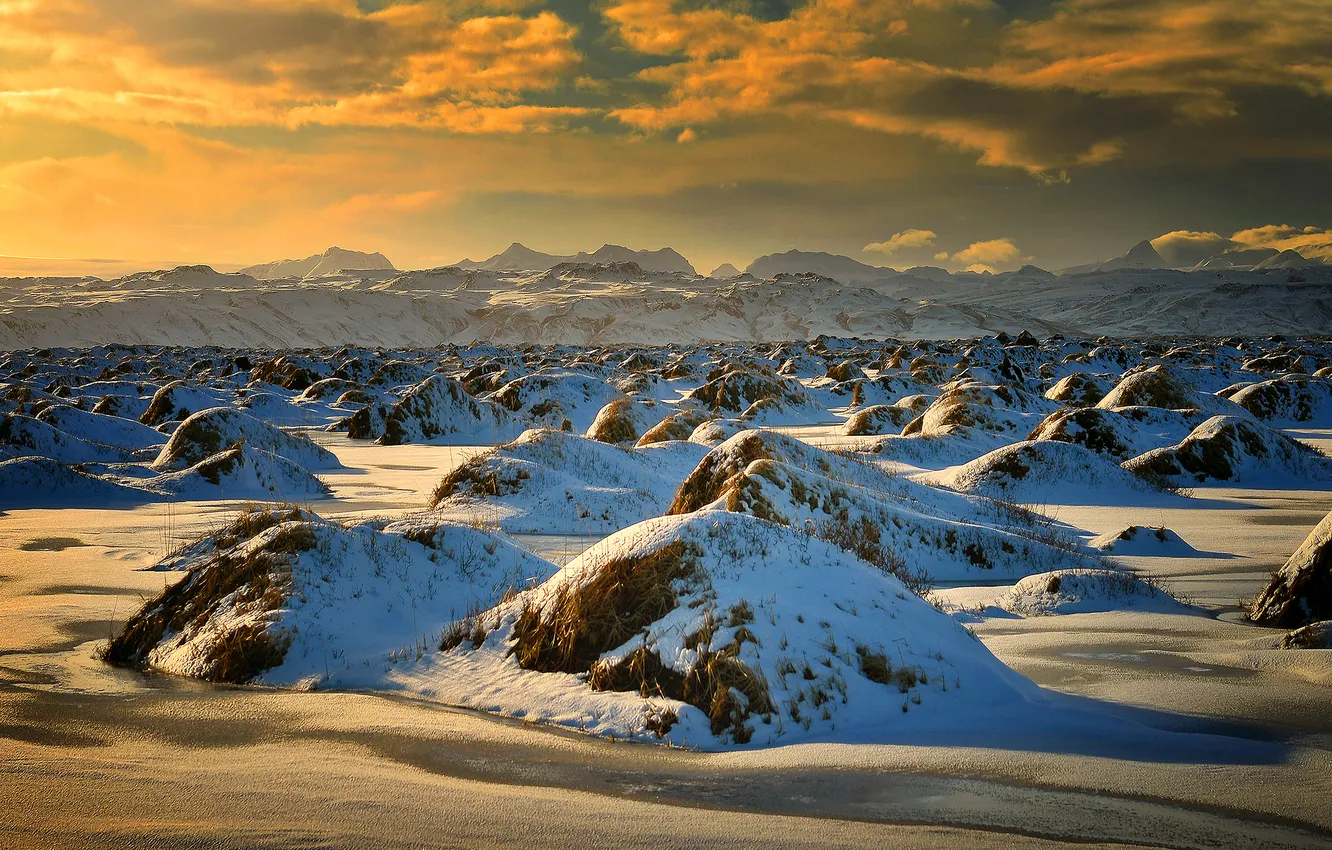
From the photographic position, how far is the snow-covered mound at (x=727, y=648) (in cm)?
458

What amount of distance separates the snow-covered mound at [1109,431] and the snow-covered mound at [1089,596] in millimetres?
8436

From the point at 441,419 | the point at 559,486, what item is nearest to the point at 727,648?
the point at 559,486

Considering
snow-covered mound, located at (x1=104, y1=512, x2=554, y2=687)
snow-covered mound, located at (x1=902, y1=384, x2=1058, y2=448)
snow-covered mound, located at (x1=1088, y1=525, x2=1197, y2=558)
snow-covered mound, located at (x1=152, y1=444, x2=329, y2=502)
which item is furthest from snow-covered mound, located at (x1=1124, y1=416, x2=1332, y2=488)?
snow-covered mound, located at (x1=152, y1=444, x2=329, y2=502)

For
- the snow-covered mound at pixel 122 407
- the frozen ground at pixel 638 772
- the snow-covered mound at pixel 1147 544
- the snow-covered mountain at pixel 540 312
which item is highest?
the snow-covered mountain at pixel 540 312

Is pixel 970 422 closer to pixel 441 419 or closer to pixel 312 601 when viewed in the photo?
pixel 441 419

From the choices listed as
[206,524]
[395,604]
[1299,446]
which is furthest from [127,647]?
[1299,446]

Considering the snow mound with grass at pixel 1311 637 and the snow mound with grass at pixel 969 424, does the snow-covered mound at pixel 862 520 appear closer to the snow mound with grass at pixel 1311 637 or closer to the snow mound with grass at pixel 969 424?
the snow mound with grass at pixel 1311 637

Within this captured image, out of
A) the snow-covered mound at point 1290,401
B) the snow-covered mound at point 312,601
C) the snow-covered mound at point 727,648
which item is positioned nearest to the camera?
the snow-covered mound at point 727,648

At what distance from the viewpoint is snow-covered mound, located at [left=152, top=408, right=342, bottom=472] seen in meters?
14.9

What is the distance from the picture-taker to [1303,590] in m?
6.46

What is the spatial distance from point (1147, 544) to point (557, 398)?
16.3 m

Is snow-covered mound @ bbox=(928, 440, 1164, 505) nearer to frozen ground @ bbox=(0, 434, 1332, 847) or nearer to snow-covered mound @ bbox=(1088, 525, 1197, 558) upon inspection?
snow-covered mound @ bbox=(1088, 525, 1197, 558)

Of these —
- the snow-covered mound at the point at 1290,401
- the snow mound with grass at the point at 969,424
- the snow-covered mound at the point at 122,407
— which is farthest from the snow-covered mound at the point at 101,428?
the snow-covered mound at the point at 1290,401

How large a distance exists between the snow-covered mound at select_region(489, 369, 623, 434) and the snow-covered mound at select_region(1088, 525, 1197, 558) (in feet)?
46.8
